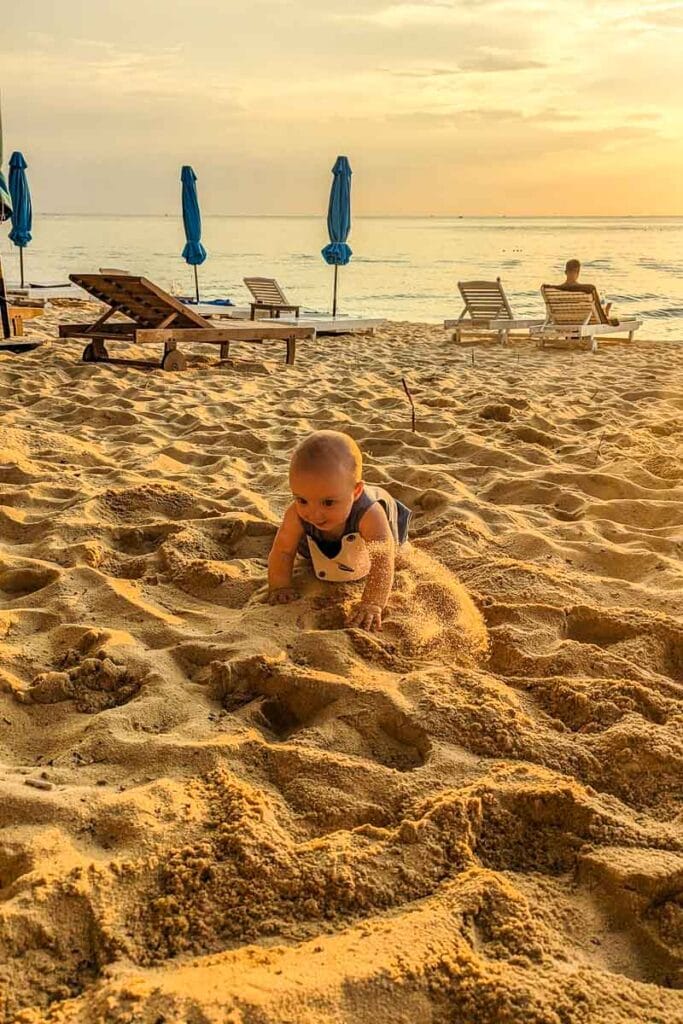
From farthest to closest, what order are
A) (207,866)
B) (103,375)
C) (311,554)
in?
(103,375) < (311,554) < (207,866)

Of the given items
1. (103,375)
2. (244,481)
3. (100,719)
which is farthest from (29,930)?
(103,375)

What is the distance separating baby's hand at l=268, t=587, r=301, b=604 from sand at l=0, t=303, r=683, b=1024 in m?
0.06

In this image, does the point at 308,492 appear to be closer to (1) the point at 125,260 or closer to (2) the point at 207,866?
(2) the point at 207,866

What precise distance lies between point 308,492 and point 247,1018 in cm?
167

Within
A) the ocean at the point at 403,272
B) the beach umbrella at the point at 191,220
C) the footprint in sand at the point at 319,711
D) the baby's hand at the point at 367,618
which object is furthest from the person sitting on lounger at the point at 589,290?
the footprint in sand at the point at 319,711

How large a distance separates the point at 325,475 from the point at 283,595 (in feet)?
1.78

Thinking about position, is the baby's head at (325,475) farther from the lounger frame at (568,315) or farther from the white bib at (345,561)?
the lounger frame at (568,315)

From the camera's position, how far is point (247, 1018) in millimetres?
1306

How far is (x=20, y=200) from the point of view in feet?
58.7

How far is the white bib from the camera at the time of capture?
2.99 meters

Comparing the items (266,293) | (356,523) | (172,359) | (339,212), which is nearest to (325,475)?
(356,523)

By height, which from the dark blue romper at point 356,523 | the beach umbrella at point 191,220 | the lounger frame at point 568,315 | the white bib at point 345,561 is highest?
the beach umbrella at point 191,220

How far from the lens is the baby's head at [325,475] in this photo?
2.71 metres

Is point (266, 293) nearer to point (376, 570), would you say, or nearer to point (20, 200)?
point (20, 200)
